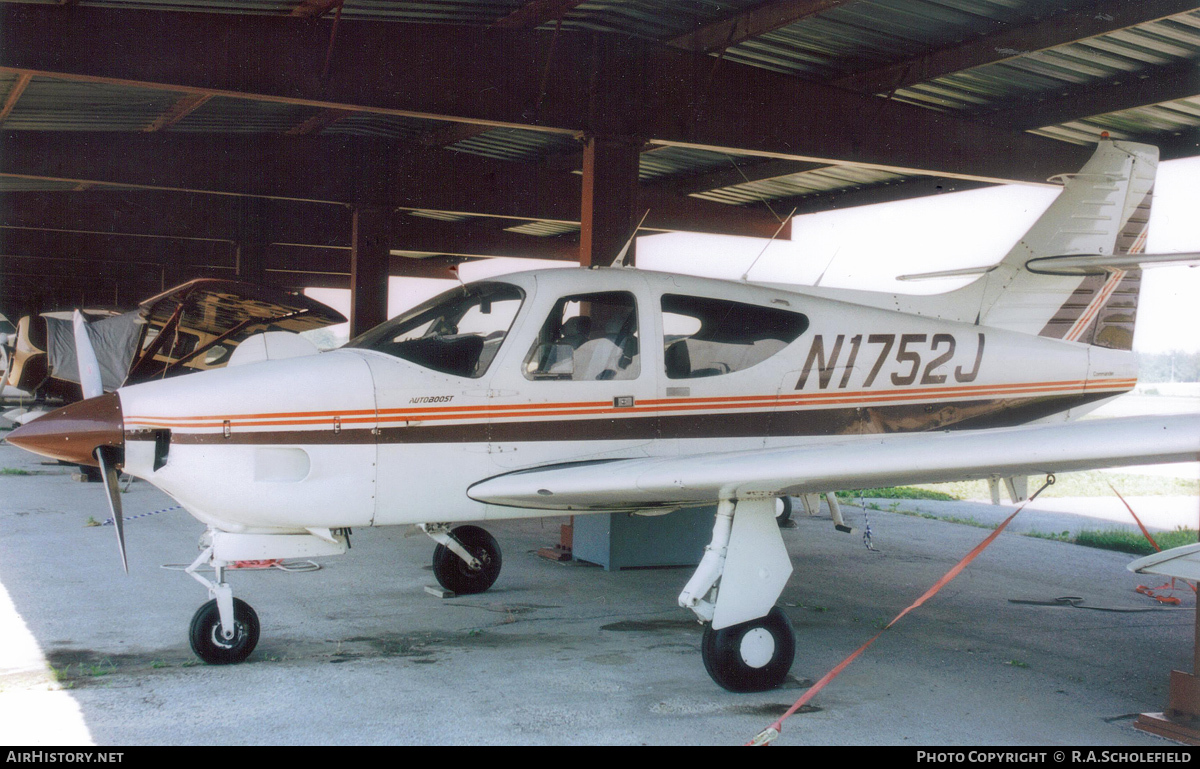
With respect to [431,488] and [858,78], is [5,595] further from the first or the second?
[858,78]

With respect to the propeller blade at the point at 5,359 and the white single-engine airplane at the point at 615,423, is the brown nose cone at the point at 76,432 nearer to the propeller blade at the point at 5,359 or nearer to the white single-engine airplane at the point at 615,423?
the white single-engine airplane at the point at 615,423

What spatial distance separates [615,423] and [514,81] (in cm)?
395

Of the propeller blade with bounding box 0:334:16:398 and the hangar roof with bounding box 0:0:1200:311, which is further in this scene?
the propeller blade with bounding box 0:334:16:398

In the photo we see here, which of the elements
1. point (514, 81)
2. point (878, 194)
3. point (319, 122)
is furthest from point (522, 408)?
point (878, 194)

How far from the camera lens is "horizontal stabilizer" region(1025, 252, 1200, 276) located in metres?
6.27

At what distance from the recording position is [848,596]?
23.2 feet

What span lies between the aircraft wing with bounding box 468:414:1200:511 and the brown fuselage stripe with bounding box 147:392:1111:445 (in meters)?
0.21

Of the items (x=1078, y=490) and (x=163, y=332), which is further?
(x=1078, y=490)

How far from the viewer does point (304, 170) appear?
12578mm

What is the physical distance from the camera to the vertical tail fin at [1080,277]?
6.77 m

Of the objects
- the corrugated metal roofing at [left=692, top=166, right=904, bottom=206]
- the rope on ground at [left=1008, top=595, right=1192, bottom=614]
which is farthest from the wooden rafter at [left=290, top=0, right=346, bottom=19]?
the corrugated metal roofing at [left=692, top=166, right=904, bottom=206]

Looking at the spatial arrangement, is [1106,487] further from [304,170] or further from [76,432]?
[76,432]

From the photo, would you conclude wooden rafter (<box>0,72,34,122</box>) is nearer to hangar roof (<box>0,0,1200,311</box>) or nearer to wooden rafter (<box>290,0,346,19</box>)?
hangar roof (<box>0,0,1200,311</box>)
